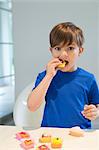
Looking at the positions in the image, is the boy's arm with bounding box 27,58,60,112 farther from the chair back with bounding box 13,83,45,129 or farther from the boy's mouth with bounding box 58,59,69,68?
the chair back with bounding box 13,83,45,129

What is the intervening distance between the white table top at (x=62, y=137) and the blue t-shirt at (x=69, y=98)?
0.44 feet

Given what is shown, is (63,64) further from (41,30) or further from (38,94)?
(41,30)

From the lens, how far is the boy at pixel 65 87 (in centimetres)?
93

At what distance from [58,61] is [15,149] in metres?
0.36

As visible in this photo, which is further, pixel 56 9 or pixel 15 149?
pixel 56 9

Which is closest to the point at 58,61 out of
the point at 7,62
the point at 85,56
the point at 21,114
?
the point at 21,114

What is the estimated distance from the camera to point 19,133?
0.80m

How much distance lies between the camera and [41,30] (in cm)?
198

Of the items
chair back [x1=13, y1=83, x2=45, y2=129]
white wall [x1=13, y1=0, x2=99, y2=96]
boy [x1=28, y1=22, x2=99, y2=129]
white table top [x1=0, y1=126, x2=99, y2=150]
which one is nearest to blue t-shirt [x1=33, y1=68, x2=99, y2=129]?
boy [x1=28, y1=22, x2=99, y2=129]

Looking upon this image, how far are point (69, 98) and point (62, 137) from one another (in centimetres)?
24

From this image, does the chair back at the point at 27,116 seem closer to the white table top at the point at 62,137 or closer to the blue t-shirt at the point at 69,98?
the blue t-shirt at the point at 69,98

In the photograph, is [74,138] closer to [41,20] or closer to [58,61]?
[58,61]

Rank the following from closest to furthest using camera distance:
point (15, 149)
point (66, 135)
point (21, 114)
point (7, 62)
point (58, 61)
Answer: point (15, 149) < point (66, 135) < point (58, 61) < point (21, 114) < point (7, 62)

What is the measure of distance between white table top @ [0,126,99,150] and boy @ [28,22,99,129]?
0.12 m
